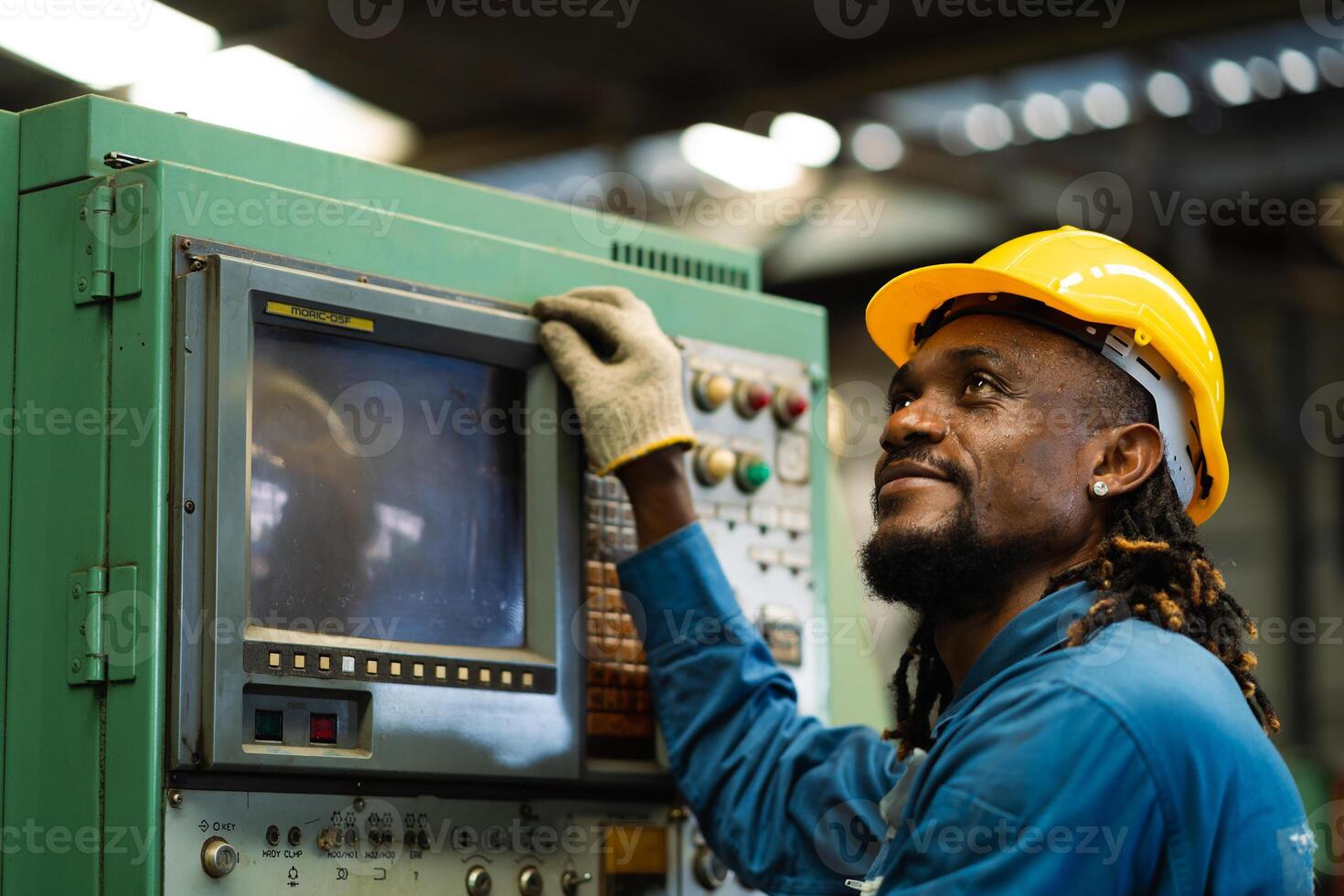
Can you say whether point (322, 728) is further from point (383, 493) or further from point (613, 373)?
point (613, 373)

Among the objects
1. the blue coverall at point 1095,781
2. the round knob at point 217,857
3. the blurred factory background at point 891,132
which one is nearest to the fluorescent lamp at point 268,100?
the blurred factory background at point 891,132

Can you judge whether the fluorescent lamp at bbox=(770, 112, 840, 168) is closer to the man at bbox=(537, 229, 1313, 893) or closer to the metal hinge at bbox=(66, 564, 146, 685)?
the man at bbox=(537, 229, 1313, 893)

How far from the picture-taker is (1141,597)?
7.81 feet

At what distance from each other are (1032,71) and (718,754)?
195 inches

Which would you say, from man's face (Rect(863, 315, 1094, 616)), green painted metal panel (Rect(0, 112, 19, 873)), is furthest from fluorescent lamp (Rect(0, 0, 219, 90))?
man's face (Rect(863, 315, 1094, 616))

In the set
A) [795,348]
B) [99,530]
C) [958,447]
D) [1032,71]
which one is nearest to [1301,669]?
[1032,71]

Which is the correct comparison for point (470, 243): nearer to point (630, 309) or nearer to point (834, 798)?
point (630, 309)

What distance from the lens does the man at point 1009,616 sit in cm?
206

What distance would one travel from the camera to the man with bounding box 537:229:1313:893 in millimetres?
2062

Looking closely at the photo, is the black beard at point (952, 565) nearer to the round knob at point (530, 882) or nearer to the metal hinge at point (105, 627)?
the round knob at point (530, 882)

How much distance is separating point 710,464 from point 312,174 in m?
0.88

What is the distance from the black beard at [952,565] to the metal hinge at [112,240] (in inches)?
46.4

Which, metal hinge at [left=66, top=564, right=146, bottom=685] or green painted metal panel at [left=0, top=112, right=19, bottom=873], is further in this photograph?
green painted metal panel at [left=0, top=112, right=19, bottom=873]

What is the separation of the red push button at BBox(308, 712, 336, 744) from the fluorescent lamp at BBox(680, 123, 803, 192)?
504 cm
